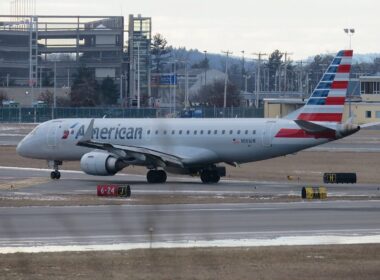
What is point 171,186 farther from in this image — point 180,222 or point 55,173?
point 180,222

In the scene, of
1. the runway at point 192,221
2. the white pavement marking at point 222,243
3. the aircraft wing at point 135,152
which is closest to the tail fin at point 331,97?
the runway at point 192,221

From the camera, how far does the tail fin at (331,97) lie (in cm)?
4694

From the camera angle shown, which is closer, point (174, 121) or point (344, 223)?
point (344, 223)

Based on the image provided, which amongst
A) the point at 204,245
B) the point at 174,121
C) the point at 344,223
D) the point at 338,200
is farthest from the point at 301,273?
the point at 174,121

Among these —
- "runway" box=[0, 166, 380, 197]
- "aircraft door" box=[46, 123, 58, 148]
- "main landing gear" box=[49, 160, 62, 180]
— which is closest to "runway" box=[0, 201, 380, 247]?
"runway" box=[0, 166, 380, 197]

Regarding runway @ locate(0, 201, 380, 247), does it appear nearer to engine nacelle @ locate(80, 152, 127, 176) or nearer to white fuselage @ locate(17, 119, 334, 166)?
white fuselage @ locate(17, 119, 334, 166)

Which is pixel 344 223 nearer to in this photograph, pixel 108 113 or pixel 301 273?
pixel 301 273

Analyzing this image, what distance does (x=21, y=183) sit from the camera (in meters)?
48.5

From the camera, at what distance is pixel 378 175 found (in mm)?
54625

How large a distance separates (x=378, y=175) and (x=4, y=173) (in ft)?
61.4

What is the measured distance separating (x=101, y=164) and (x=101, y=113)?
70.5 meters

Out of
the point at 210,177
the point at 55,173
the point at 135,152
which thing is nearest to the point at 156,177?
the point at 135,152

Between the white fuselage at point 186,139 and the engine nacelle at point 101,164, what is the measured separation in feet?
9.07

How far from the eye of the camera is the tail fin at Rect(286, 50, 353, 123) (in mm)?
46938
